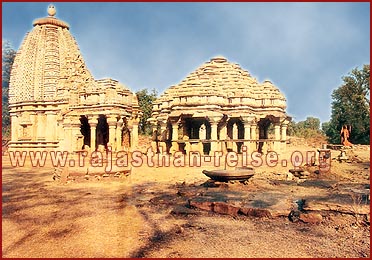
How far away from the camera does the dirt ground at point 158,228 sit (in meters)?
4.72

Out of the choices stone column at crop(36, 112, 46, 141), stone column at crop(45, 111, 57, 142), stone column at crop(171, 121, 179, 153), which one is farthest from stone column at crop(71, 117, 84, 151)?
stone column at crop(171, 121, 179, 153)

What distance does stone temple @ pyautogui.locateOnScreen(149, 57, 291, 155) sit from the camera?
18891 mm

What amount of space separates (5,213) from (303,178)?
33.5 feet

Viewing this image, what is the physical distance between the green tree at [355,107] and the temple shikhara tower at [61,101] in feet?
75.2

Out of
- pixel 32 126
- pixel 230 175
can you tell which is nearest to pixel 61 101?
pixel 32 126

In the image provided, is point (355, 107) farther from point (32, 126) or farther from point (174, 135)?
point (32, 126)

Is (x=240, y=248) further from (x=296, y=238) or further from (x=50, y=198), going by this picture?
(x=50, y=198)

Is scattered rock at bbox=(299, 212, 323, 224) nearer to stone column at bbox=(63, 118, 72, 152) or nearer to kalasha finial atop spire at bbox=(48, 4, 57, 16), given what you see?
stone column at bbox=(63, 118, 72, 152)

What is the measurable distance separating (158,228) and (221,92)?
1499 centimetres

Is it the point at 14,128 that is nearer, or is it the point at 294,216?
the point at 294,216

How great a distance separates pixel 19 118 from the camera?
79.9 feet

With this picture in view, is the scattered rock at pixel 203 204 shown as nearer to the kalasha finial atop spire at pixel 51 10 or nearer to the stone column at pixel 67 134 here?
the stone column at pixel 67 134

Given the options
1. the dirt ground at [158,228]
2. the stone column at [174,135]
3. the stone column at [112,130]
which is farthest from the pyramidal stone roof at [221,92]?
the dirt ground at [158,228]

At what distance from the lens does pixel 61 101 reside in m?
22.8
